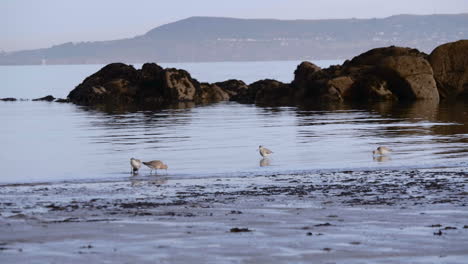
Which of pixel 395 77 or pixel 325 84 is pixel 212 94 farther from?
pixel 395 77

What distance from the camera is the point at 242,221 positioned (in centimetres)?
1274

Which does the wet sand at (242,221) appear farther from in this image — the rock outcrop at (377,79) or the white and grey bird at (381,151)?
the rock outcrop at (377,79)

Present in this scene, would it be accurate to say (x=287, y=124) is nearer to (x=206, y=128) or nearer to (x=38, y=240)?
(x=206, y=128)

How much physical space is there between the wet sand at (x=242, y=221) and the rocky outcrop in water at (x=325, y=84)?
118 ft

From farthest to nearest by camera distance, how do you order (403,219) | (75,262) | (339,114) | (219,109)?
(219,109), (339,114), (403,219), (75,262)

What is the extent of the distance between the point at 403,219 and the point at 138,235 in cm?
389

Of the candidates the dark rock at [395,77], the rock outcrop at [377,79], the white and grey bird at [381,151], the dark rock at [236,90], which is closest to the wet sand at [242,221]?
the white and grey bird at [381,151]

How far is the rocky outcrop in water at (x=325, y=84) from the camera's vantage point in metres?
53.5

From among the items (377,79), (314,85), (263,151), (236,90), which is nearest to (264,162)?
(263,151)

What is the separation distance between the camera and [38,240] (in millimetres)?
11414

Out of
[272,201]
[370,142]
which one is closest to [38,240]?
[272,201]

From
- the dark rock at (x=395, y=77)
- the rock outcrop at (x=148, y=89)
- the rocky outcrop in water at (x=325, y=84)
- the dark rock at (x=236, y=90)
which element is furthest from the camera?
the dark rock at (x=236, y=90)

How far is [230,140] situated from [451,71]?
1175 inches

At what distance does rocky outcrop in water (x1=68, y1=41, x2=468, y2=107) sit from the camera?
53469 mm
